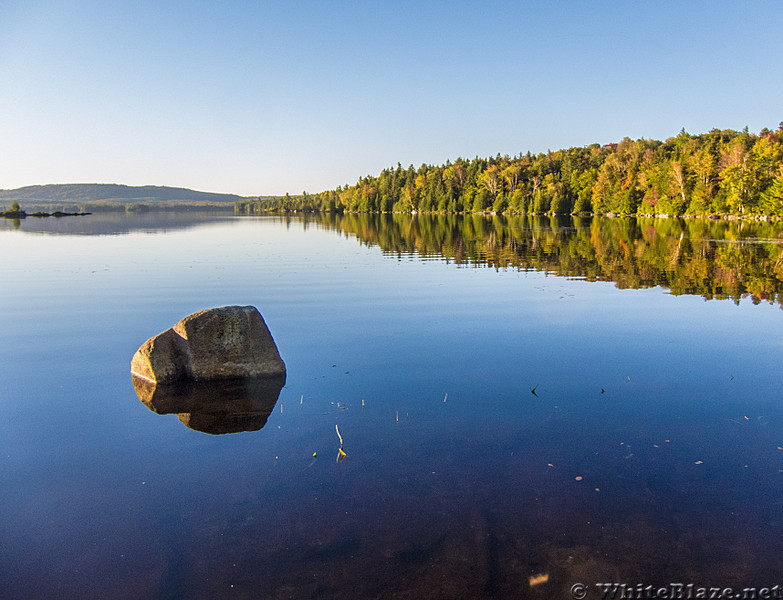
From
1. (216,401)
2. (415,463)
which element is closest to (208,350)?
(216,401)

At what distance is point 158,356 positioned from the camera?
10859mm

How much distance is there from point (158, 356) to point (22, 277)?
21.8 meters

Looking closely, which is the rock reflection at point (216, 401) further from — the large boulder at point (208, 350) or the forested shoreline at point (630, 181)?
the forested shoreline at point (630, 181)

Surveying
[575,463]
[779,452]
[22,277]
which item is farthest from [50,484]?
[22,277]

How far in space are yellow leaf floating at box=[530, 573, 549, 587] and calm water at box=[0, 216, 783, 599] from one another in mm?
50

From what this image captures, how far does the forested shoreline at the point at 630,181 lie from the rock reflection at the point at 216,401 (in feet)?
314

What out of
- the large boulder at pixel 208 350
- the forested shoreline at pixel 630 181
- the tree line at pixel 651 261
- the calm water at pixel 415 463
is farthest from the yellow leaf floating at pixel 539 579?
the forested shoreline at pixel 630 181

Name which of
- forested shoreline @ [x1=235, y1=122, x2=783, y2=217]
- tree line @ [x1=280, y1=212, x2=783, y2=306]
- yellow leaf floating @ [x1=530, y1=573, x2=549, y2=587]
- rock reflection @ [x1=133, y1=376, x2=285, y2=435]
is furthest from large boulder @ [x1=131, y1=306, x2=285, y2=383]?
forested shoreline @ [x1=235, y1=122, x2=783, y2=217]

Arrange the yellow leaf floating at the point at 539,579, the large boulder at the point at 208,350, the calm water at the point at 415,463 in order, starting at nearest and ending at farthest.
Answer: the yellow leaf floating at the point at 539,579 → the calm water at the point at 415,463 → the large boulder at the point at 208,350

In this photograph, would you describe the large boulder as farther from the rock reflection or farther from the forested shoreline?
the forested shoreline

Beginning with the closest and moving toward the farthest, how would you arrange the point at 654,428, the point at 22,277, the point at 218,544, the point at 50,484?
the point at 218,544
the point at 50,484
the point at 654,428
the point at 22,277

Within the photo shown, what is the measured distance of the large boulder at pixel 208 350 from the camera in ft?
35.7

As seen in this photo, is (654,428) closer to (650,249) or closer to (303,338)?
(303,338)

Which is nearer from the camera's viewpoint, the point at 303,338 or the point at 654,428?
the point at 654,428
